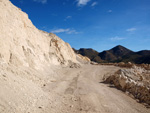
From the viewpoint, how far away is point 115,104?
6.55 meters

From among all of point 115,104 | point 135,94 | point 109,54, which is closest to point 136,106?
point 115,104

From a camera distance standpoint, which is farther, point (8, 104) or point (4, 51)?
point (4, 51)

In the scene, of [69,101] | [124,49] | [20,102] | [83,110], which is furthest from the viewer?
[124,49]

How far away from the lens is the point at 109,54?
117m

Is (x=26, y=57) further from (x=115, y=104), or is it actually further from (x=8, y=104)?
(x=115, y=104)

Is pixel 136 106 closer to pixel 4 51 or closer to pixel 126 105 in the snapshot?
pixel 126 105

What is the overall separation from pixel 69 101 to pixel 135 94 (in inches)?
184

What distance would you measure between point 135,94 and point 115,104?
2.55 m

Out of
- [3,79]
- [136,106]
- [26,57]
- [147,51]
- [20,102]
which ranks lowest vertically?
[136,106]

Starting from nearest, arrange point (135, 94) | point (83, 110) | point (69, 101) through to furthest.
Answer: point (83, 110)
point (69, 101)
point (135, 94)

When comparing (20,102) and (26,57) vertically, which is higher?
(26,57)

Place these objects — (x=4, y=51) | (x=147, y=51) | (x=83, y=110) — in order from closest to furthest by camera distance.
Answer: (x=83, y=110) < (x=4, y=51) < (x=147, y=51)

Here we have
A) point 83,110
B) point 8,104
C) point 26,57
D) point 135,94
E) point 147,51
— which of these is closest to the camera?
point 8,104

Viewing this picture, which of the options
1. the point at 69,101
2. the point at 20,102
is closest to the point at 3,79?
the point at 20,102
